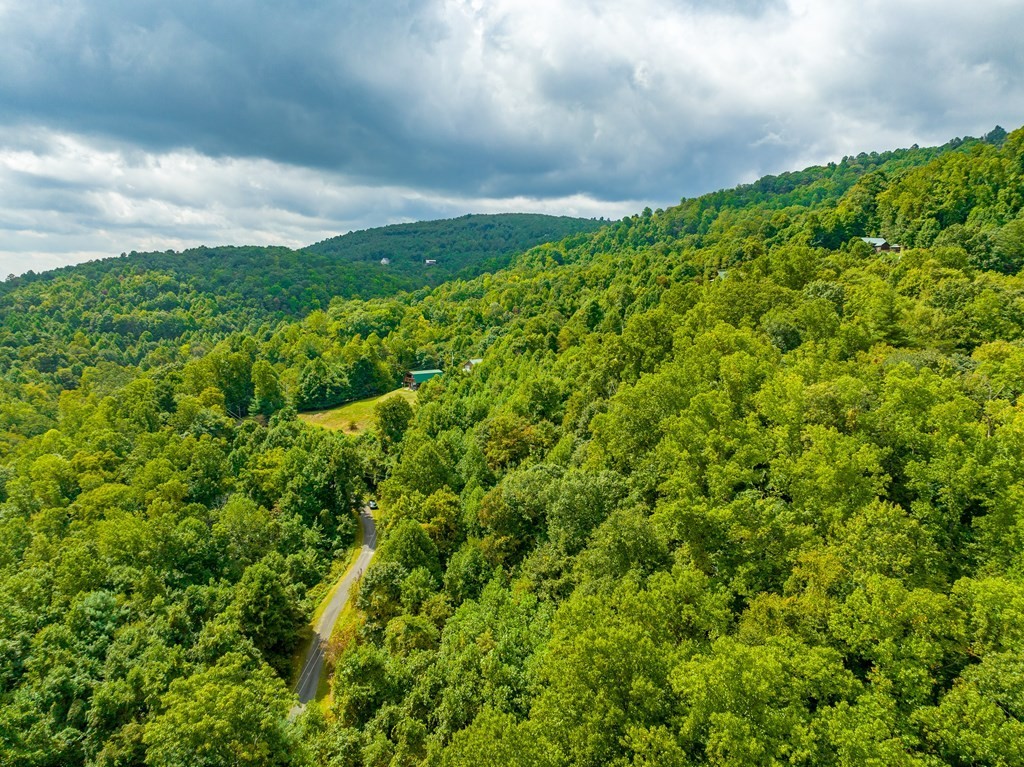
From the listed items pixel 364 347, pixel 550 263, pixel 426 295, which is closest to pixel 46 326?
pixel 426 295

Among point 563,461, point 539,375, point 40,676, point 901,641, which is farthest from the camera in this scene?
point 539,375

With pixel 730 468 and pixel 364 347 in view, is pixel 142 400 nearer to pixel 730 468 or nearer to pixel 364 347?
pixel 364 347

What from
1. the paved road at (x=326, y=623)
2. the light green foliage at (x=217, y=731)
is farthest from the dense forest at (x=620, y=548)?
the paved road at (x=326, y=623)

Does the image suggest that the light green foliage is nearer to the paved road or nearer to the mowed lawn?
the paved road

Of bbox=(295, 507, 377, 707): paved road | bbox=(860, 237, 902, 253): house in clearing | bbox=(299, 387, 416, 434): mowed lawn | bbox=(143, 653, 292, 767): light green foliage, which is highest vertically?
bbox=(860, 237, 902, 253): house in clearing

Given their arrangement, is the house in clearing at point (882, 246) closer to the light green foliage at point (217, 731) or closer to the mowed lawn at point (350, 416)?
the mowed lawn at point (350, 416)

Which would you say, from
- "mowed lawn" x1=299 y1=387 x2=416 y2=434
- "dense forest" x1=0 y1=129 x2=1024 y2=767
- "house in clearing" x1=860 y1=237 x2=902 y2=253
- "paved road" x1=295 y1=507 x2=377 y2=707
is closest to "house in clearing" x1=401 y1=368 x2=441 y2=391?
"mowed lawn" x1=299 y1=387 x2=416 y2=434
